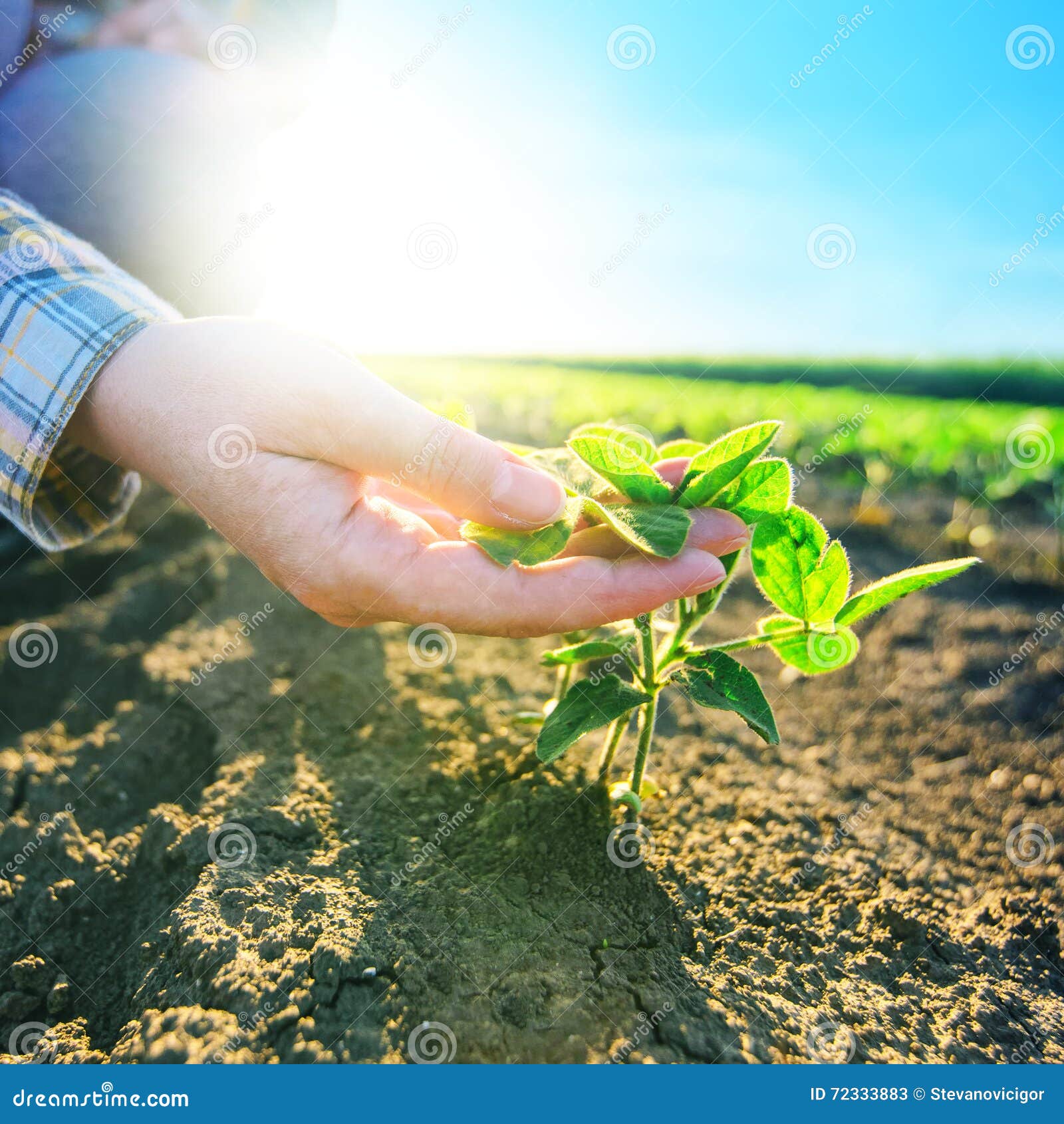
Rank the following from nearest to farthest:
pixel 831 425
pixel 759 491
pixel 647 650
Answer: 1. pixel 759 491
2. pixel 647 650
3. pixel 831 425

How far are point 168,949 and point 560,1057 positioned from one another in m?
0.77

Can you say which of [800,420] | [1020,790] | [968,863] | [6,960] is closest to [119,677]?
[6,960]

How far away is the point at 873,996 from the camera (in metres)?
1.43

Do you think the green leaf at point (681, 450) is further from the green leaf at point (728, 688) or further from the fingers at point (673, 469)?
the green leaf at point (728, 688)

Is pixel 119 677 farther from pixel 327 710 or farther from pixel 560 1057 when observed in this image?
pixel 560 1057

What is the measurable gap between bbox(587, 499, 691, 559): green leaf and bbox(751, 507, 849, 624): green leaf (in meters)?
0.20

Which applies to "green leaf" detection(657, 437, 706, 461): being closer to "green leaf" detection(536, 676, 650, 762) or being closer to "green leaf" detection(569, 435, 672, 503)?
"green leaf" detection(569, 435, 672, 503)

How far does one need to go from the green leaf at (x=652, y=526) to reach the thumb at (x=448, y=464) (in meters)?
0.12

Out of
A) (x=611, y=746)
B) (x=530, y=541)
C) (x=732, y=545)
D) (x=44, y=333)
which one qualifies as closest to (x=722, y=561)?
(x=732, y=545)

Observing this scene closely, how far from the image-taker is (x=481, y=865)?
158cm

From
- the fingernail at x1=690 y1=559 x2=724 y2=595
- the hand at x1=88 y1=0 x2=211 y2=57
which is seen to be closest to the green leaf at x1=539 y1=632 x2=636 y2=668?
the fingernail at x1=690 y1=559 x2=724 y2=595

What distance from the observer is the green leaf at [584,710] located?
1382 mm

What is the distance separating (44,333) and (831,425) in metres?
6.13

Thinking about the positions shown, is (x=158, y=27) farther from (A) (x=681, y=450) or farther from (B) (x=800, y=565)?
(B) (x=800, y=565)
